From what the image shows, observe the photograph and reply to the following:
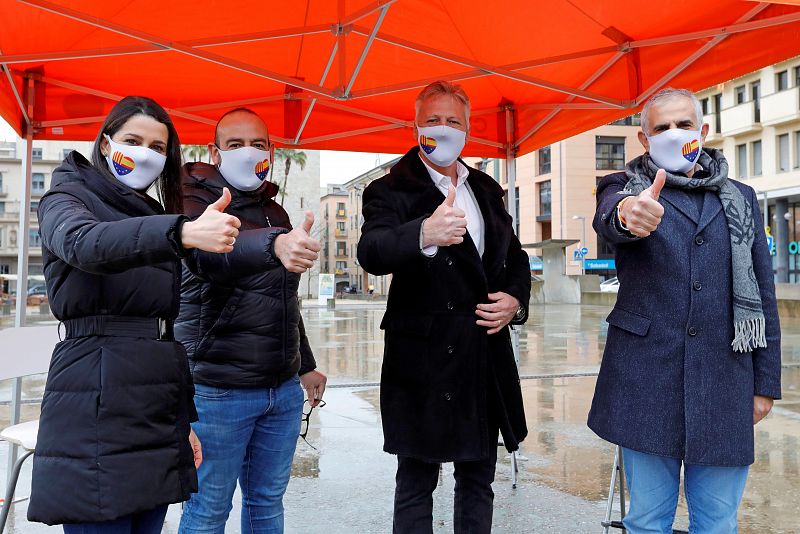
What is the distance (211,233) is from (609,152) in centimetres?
5103

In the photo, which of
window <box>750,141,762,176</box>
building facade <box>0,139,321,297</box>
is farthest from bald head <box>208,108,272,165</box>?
building facade <box>0,139,321,297</box>

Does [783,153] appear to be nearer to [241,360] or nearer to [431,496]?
[431,496]

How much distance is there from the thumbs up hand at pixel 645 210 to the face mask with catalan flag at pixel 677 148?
0.34 m

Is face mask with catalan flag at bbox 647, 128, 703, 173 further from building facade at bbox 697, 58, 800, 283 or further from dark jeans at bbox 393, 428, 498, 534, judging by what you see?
building facade at bbox 697, 58, 800, 283

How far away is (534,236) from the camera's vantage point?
5281 centimetres

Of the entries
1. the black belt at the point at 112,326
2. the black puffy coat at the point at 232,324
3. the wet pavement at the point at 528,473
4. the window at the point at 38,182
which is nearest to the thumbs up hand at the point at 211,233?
the black belt at the point at 112,326

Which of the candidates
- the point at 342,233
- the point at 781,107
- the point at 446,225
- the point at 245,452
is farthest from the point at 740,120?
the point at 342,233

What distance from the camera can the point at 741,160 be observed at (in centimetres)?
4081

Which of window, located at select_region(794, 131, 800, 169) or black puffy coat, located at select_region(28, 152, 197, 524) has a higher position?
window, located at select_region(794, 131, 800, 169)

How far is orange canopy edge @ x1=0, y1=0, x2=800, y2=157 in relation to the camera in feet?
11.8

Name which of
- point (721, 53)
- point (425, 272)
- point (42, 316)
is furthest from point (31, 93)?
point (42, 316)

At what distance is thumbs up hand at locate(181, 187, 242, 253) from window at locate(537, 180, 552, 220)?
5066cm

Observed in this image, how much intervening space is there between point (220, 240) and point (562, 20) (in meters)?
2.90

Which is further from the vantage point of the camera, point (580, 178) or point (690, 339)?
point (580, 178)
